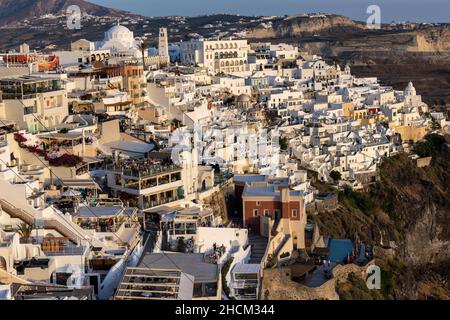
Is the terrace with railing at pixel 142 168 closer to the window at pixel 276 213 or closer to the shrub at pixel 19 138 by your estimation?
the shrub at pixel 19 138

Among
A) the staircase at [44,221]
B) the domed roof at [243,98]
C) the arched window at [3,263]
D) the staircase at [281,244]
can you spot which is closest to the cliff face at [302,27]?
the domed roof at [243,98]


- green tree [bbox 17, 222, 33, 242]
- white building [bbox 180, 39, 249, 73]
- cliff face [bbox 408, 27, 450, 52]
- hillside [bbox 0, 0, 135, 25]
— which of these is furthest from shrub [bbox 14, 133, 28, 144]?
hillside [bbox 0, 0, 135, 25]

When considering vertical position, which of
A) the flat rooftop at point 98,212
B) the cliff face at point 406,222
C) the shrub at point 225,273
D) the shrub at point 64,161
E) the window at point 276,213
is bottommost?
the cliff face at point 406,222

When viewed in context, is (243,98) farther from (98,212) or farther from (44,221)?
(44,221)

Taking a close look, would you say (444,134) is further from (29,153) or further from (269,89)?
(29,153)

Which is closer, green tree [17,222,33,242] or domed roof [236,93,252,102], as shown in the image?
green tree [17,222,33,242]

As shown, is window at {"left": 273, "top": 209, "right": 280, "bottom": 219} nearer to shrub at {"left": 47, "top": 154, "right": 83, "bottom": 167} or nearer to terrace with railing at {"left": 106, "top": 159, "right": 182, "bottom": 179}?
terrace with railing at {"left": 106, "top": 159, "right": 182, "bottom": 179}
